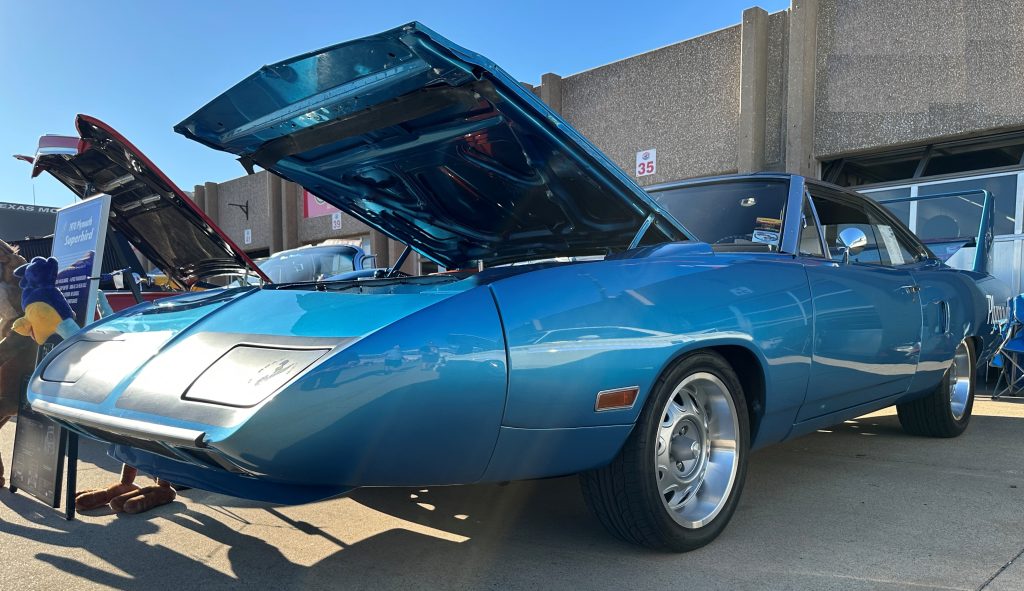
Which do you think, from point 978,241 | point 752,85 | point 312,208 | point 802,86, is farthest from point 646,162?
point 312,208

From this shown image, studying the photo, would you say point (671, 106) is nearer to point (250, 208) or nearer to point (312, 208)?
point (312, 208)

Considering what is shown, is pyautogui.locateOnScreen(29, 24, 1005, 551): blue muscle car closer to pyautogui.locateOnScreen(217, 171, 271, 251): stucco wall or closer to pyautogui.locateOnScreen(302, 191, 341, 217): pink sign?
pyautogui.locateOnScreen(302, 191, 341, 217): pink sign

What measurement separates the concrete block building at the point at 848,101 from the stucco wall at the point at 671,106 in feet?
0.07

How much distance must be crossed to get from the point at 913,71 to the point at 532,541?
9385 mm

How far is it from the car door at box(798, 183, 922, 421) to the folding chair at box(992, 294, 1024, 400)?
11.0ft

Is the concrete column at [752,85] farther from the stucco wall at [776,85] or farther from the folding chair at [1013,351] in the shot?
the folding chair at [1013,351]

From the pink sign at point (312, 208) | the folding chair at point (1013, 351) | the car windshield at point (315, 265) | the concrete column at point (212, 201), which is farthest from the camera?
the concrete column at point (212, 201)

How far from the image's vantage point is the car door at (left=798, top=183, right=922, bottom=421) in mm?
2840

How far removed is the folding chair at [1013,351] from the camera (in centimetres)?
622

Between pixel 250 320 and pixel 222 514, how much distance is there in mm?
1403

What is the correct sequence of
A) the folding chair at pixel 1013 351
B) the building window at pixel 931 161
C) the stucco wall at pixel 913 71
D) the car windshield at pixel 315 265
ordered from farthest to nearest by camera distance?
the building window at pixel 931 161, the stucco wall at pixel 913 71, the car windshield at pixel 315 265, the folding chair at pixel 1013 351

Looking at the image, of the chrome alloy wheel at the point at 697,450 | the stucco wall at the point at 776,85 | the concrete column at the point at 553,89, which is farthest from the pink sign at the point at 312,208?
the chrome alloy wheel at the point at 697,450

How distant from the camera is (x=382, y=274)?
421 cm

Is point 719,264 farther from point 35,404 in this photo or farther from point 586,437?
point 35,404
